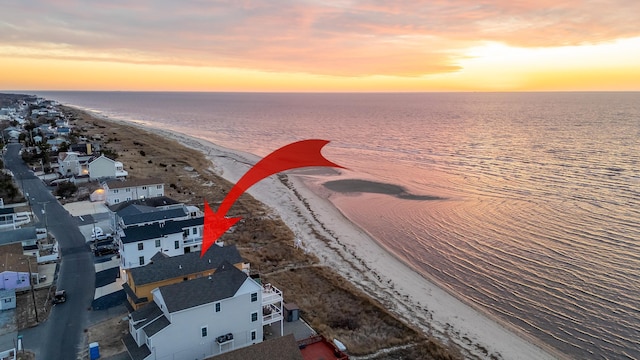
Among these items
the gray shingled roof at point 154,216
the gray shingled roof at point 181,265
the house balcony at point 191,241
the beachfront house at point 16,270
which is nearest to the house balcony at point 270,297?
the gray shingled roof at point 181,265

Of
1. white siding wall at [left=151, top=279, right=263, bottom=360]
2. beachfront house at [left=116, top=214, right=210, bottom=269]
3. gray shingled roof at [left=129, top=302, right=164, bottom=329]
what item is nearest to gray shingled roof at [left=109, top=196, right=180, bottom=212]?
beachfront house at [left=116, top=214, right=210, bottom=269]

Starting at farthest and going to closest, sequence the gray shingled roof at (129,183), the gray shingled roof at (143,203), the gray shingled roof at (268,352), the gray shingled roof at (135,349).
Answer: the gray shingled roof at (129,183) < the gray shingled roof at (143,203) < the gray shingled roof at (135,349) < the gray shingled roof at (268,352)

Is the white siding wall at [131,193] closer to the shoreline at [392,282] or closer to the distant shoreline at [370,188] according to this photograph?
the shoreline at [392,282]

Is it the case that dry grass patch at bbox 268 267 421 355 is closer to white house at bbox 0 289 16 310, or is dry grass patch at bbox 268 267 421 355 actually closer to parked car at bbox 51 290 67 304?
parked car at bbox 51 290 67 304

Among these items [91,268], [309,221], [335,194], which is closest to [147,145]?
[335,194]

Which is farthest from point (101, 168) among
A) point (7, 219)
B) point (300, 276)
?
point (300, 276)

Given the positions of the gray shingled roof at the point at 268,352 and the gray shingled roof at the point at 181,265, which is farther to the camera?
the gray shingled roof at the point at 181,265

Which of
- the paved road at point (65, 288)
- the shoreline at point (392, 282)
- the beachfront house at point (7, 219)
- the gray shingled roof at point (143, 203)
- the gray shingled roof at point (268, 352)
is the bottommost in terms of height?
the shoreline at point (392, 282)

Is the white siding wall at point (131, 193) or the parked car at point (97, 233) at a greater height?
the white siding wall at point (131, 193)
